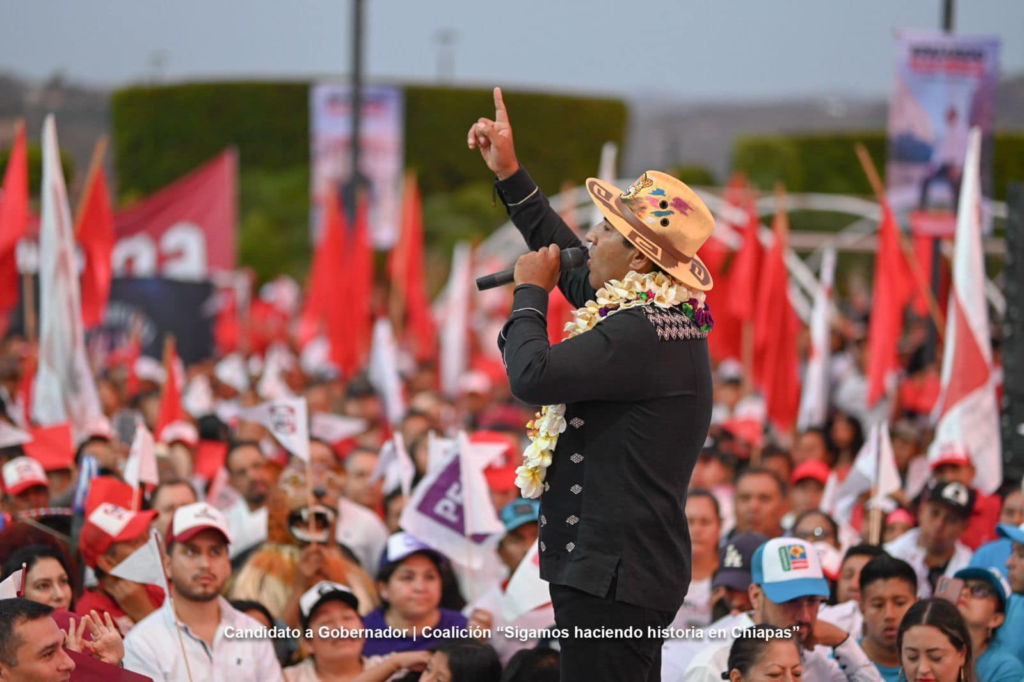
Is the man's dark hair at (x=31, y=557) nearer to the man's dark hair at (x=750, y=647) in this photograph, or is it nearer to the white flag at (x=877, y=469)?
the man's dark hair at (x=750, y=647)

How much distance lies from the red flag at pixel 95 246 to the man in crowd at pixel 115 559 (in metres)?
4.93

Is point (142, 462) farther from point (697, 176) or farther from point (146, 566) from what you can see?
point (697, 176)

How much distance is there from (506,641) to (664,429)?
2.10m

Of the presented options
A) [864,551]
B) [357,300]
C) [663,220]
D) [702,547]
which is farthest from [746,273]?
[663,220]

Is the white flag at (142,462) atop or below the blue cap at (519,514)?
atop

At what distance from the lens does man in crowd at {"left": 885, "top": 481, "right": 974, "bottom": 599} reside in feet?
20.8

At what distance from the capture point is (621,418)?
3.66 metres

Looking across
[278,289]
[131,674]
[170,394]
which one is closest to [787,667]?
[131,674]

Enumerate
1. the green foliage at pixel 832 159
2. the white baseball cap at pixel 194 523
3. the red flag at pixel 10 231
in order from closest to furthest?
the white baseball cap at pixel 194 523, the red flag at pixel 10 231, the green foliage at pixel 832 159

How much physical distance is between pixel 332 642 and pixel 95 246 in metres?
6.48

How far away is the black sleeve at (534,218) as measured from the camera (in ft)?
14.5

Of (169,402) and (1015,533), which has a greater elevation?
(1015,533)

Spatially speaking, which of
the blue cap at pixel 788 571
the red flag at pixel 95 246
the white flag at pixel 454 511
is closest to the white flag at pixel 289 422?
the white flag at pixel 454 511

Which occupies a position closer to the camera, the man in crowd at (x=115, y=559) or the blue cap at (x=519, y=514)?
the man in crowd at (x=115, y=559)
